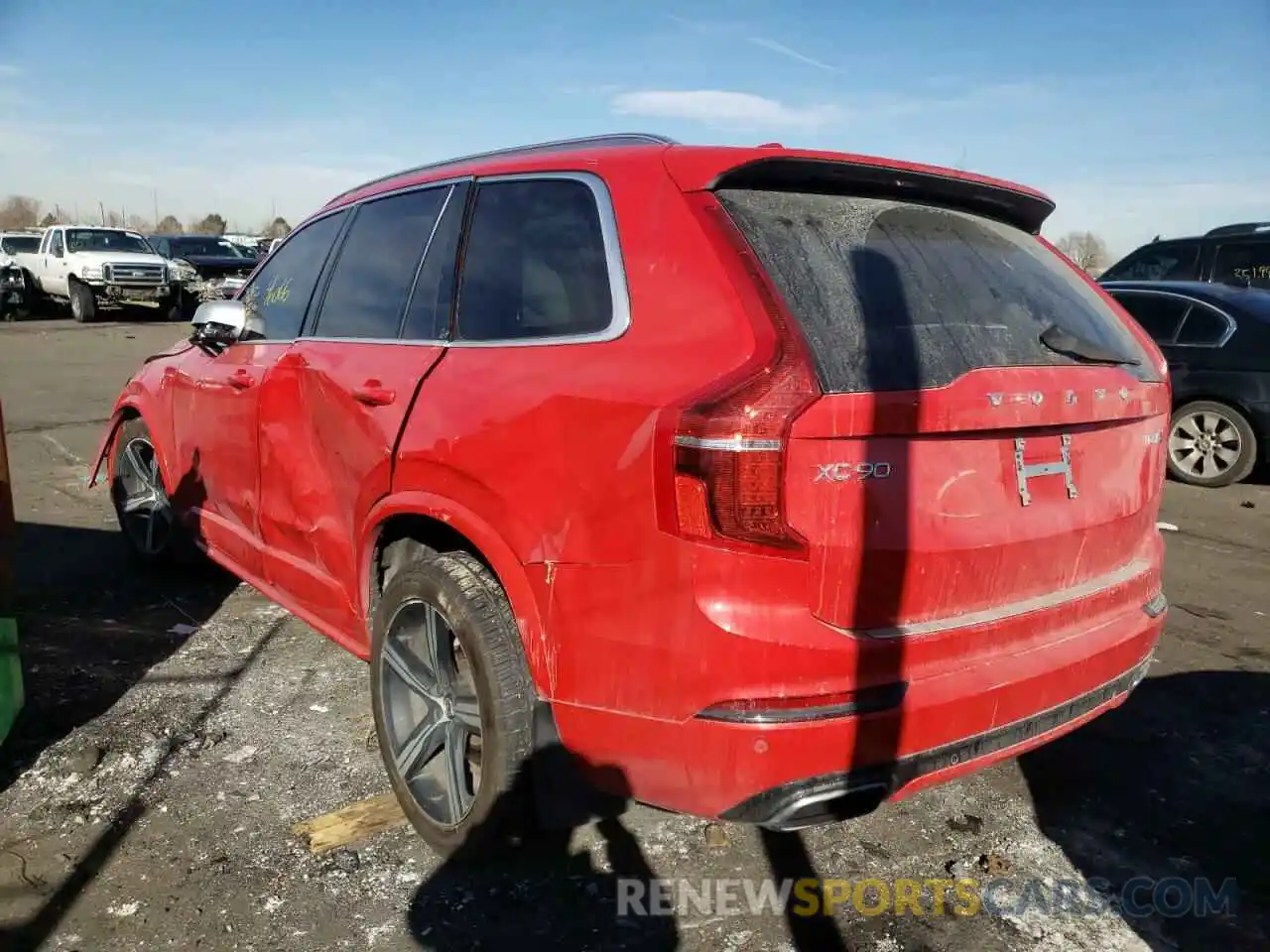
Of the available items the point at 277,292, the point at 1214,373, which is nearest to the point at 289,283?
the point at 277,292

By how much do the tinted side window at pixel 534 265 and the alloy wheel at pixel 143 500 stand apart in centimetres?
287

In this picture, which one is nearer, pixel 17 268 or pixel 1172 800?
pixel 1172 800

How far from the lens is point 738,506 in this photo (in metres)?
1.99

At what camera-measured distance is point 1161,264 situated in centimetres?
1066

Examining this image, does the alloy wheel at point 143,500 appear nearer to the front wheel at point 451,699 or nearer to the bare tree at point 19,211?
the front wheel at point 451,699

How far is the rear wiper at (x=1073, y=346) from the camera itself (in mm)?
2512

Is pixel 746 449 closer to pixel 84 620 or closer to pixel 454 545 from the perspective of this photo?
pixel 454 545

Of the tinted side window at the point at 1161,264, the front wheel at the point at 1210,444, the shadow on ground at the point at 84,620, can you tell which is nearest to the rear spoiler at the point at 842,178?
the shadow on ground at the point at 84,620

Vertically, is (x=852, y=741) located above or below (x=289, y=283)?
below

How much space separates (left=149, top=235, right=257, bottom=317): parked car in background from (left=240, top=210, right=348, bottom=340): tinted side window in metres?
19.1

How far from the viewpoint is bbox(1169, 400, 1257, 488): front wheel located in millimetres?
7625

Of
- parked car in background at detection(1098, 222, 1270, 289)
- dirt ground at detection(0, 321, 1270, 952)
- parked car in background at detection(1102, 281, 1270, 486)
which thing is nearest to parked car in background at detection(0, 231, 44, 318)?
dirt ground at detection(0, 321, 1270, 952)

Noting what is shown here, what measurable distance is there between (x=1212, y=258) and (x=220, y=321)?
10.2m

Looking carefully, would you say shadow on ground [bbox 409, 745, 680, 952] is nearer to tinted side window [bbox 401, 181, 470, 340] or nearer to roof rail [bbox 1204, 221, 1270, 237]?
tinted side window [bbox 401, 181, 470, 340]
